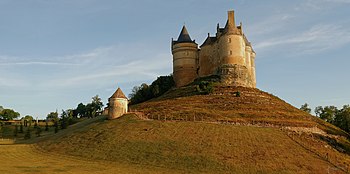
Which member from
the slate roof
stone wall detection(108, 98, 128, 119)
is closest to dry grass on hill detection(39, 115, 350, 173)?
stone wall detection(108, 98, 128, 119)

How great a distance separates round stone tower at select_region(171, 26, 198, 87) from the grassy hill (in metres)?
20.5

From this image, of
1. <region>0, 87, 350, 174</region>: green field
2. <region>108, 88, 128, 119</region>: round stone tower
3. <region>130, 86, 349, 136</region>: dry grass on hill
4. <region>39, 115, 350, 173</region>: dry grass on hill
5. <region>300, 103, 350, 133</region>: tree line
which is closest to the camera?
<region>0, 87, 350, 174</region>: green field

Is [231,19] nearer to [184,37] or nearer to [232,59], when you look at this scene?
[232,59]

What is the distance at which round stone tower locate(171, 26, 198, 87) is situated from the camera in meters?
88.7

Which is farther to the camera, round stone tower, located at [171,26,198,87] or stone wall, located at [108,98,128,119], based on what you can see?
round stone tower, located at [171,26,198,87]

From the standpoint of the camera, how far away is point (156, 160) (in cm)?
3894

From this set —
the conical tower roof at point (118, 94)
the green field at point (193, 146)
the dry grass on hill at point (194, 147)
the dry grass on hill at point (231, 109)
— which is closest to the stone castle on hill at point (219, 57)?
the dry grass on hill at point (231, 109)

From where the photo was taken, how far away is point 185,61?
292 feet

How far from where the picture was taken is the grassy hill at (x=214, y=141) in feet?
126

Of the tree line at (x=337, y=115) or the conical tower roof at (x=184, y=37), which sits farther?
the conical tower roof at (x=184, y=37)

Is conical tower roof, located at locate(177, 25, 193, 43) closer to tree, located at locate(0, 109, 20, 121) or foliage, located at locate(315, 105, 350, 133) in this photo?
foliage, located at locate(315, 105, 350, 133)

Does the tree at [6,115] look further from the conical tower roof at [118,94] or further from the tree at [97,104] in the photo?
the conical tower roof at [118,94]

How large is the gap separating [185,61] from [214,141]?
46.5 m

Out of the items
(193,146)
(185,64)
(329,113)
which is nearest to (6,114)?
(185,64)
